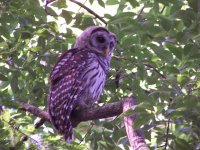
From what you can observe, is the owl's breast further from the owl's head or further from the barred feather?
the owl's head

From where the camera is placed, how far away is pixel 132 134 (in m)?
2.17

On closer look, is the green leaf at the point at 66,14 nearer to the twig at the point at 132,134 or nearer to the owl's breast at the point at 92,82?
the owl's breast at the point at 92,82

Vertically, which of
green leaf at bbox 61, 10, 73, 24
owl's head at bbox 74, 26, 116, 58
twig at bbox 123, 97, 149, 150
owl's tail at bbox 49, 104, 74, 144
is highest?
green leaf at bbox 61, 10, 73, 24

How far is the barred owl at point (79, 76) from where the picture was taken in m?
3.25

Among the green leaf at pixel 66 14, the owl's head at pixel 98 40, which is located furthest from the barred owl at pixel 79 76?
the green leaf at pixel 66 14

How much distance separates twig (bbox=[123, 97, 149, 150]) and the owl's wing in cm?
89

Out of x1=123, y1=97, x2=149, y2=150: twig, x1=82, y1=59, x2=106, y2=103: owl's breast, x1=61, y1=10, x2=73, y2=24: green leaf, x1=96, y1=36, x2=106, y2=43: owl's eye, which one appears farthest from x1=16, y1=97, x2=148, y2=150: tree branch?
x1=96, y1=36, x2=106, y2=43: owl's eye

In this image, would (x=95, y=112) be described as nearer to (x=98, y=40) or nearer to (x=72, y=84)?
(x=72, y=84)

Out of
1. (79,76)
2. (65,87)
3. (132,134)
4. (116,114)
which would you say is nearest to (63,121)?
(65,87)

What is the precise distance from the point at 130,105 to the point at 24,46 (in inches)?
63.6

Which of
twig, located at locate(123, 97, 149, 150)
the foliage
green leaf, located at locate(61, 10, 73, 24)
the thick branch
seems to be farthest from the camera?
green leaf, located at locate(61, 10, 73, 24)

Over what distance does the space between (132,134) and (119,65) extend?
1.63m

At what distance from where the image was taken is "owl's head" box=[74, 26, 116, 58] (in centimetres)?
388

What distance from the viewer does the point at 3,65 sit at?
388cm
